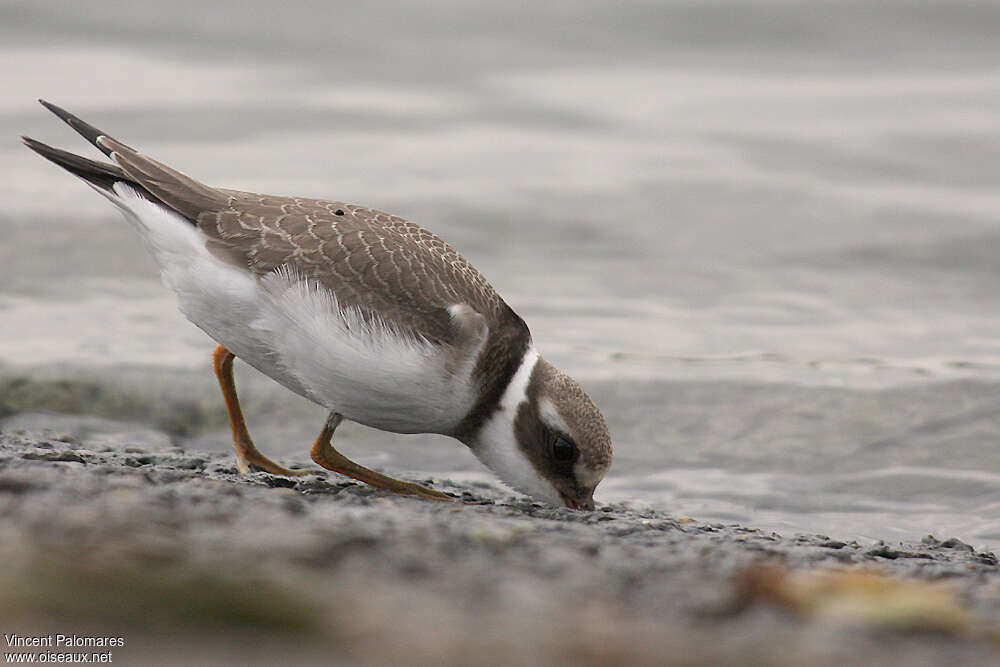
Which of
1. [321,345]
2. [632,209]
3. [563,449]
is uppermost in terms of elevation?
[632,209]

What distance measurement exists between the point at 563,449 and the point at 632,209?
7.12 metres

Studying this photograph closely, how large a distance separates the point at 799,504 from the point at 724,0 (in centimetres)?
990

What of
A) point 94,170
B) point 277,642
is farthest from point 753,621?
point 94,170

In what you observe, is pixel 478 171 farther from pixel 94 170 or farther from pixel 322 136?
pixel 94 170

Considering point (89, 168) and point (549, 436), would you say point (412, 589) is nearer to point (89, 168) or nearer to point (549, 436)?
point (549, 436)

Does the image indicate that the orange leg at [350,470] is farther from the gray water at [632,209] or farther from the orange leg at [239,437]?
the gray water at [632,209]

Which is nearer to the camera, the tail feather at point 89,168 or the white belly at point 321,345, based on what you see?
the white belly at point 321,345

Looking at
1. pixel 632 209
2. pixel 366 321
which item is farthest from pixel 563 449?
pixel 632 209

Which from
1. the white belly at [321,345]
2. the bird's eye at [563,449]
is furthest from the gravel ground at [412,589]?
the bird's eye at [563,449]

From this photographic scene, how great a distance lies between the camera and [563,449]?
19.7 ft

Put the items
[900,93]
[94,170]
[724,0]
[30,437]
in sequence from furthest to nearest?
1. [724,0]
2. [900,93]
3. [30,437]
4. [94,170]

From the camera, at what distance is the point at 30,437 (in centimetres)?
729

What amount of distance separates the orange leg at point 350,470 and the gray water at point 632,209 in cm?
202

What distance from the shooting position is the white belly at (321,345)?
567 centimetres
